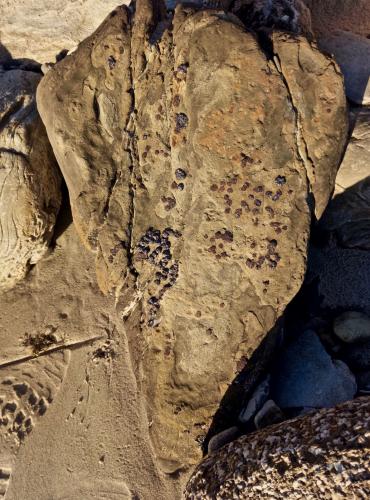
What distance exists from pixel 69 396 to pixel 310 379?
2237 mm

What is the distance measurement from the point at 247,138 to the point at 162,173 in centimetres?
75

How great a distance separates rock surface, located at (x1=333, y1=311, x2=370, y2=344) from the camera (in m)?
4.11

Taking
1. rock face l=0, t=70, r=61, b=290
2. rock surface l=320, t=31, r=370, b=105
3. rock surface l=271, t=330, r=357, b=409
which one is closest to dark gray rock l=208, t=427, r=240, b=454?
rock surface l=271, t=330, r=357, b=409

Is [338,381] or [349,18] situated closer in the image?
[338,381]

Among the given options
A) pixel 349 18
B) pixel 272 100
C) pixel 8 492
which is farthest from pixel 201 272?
pixel 349 18

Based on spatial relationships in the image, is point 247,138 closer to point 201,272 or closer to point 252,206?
point 252,206

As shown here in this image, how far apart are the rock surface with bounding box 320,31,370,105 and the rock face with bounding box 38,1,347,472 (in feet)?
2.42

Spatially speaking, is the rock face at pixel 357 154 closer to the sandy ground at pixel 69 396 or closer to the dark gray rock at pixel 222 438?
the dark gray rock at pixel 222 438

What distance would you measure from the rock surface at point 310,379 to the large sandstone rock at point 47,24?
3859 mm

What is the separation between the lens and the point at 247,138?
355 cm

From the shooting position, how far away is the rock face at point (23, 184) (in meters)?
4.25

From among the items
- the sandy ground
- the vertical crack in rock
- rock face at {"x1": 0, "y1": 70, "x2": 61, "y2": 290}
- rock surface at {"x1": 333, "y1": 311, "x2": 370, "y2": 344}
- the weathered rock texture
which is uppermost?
the weathered rock texture

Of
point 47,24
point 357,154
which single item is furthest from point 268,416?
point 47,24

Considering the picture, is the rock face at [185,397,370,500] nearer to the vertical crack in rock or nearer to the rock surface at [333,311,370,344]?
the rock surface at [333,311,370,344]
